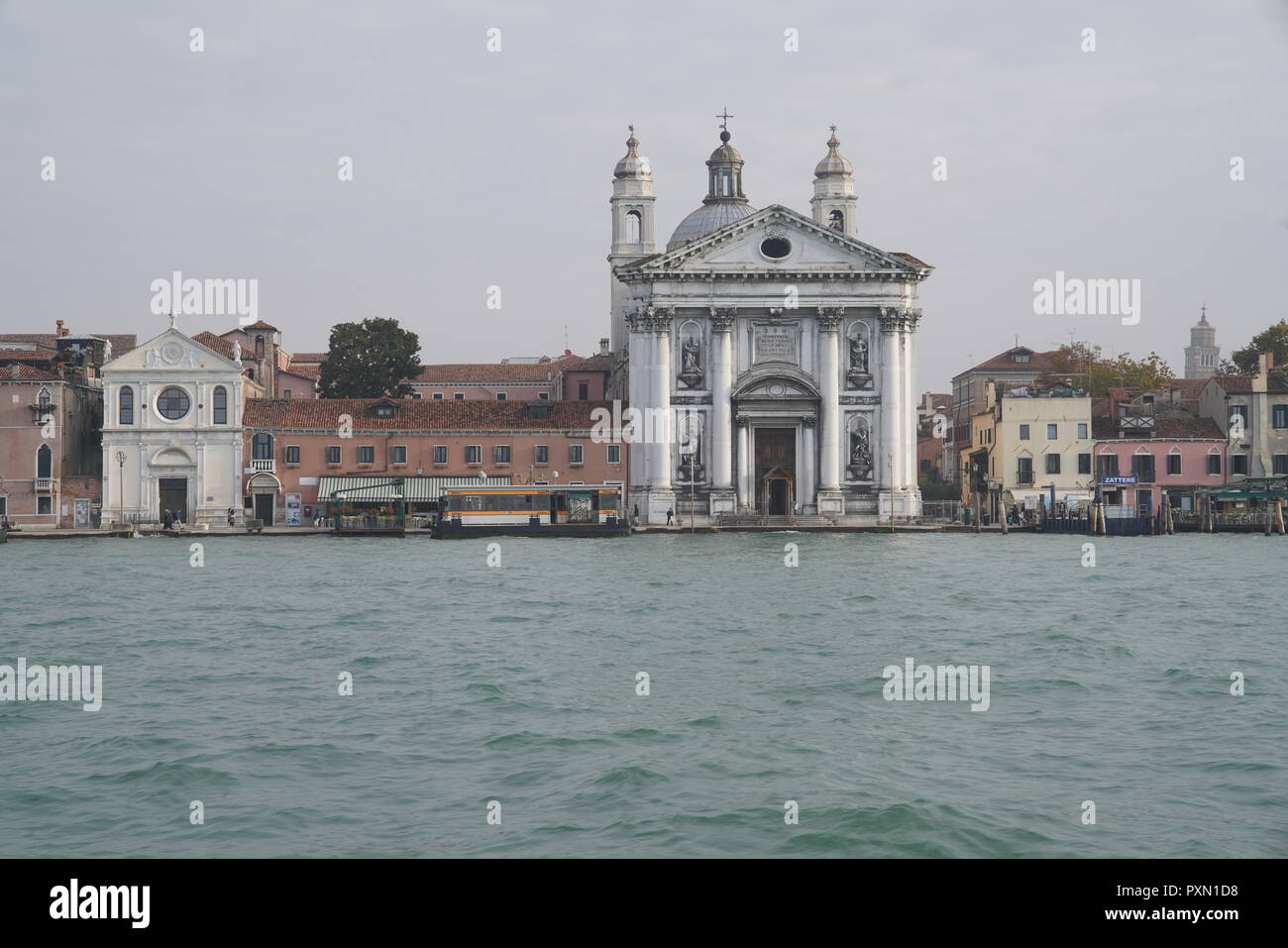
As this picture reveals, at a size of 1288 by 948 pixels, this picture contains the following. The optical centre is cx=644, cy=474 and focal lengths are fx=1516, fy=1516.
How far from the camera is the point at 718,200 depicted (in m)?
66.2

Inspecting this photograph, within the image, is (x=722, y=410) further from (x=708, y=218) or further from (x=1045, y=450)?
(x=708, y=218)

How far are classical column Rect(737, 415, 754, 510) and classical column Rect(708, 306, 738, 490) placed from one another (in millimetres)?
323

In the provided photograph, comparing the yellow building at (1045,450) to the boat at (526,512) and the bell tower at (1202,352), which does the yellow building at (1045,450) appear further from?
the bell tower at (1202,352)

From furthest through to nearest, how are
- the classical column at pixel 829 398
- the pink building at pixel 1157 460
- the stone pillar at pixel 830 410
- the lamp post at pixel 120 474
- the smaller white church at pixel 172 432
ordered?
the pink building at pixel 1157 460, the classical column at pixel 829 398, the stone pillar at pixel 830 410, the smaller white church at pixel 172 432, the lamp post at pixel 120 474

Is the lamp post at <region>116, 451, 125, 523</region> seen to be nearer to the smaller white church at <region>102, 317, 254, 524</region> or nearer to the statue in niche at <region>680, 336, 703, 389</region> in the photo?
the smaller white church at <region>102, 317, 254, 524</region>

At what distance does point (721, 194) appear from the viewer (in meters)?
66.3

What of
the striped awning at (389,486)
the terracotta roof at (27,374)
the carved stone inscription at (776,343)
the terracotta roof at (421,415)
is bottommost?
the striped awning at (389,486)

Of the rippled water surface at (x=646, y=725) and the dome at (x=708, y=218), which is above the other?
the dome at (x=708, y=218)

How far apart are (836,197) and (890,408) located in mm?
14406

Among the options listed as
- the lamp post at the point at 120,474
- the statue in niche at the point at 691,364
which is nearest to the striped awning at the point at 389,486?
the lamp post at the point at 120,474

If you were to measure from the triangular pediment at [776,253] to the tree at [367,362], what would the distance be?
1878cm

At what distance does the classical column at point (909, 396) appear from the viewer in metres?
54.0

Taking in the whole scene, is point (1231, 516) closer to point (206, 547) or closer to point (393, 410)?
point (393, 410)

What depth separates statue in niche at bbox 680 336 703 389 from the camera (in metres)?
54.0
